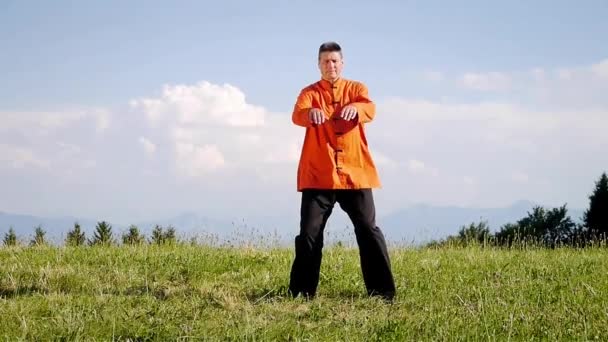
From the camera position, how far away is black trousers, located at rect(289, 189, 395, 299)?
799 cm

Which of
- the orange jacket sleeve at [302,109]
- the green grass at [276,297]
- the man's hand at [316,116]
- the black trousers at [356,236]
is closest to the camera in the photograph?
the green grass at [276,297]

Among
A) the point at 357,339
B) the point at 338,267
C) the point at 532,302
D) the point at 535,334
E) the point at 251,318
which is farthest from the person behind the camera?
the point at 338,267

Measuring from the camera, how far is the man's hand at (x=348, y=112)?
760 centimetres

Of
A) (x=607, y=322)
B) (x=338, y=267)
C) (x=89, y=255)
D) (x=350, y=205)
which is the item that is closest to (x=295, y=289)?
(x=350, y=205)

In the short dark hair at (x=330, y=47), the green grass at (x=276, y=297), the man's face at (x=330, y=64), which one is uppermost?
the short dark hair at (x=330, y=47)

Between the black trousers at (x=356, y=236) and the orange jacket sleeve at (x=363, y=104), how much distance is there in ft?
2.62

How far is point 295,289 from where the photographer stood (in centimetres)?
831

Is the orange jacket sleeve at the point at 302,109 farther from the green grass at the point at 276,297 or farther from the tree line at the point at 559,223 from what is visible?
the tree line at the point at 559,223

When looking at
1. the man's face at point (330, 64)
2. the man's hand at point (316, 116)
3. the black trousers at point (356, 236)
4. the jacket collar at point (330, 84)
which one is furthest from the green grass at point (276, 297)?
the man's face at point (330, 64)

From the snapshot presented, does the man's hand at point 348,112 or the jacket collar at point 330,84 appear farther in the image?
the jacket collar at point 330,84

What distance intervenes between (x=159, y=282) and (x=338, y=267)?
2.45 meters

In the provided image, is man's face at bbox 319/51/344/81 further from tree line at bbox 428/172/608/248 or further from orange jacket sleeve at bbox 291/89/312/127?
tree line at bbox 428/172/608/248

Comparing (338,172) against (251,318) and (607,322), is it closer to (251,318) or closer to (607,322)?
(251,318)

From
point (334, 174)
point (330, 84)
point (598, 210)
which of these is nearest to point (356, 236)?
point (334, 174)
